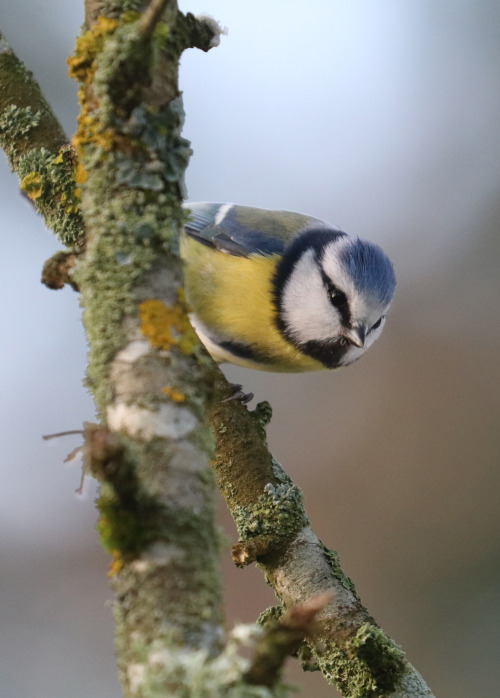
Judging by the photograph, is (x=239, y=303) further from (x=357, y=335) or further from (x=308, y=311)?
(x=357, y=335)

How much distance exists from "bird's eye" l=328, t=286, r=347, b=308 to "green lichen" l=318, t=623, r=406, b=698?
1134 mm

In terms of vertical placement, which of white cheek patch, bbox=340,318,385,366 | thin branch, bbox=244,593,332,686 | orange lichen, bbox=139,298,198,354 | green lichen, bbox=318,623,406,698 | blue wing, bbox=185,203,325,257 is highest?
blue wing, bbox=185,203,325,257

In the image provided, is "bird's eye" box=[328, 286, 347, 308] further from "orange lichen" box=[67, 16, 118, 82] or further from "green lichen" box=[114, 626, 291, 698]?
"green lichen" box=[114, 626, 291, 698]

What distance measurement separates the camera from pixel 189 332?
0.83 m

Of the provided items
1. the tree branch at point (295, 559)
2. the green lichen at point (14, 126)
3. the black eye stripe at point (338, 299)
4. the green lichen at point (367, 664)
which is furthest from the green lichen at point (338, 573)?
the green lichen at point (14, 126)

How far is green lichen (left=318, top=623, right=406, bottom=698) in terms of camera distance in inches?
48.3

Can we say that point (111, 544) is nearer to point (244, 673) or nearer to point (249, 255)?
point (244, 673)

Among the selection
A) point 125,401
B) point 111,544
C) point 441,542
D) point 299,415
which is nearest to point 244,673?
point 111,544

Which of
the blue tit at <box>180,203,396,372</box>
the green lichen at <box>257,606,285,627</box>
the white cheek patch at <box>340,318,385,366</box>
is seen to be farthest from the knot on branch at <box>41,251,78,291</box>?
the white cheek patch at <box>340,318,385,366</box>

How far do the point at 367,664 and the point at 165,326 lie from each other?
30.0 inches

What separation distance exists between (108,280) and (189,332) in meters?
0.11

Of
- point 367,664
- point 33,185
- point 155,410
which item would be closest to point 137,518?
point 155,410

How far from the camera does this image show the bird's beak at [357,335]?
217 cm

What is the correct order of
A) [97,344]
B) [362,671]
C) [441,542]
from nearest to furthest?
[97,344]
[362,671]
[441,542]
